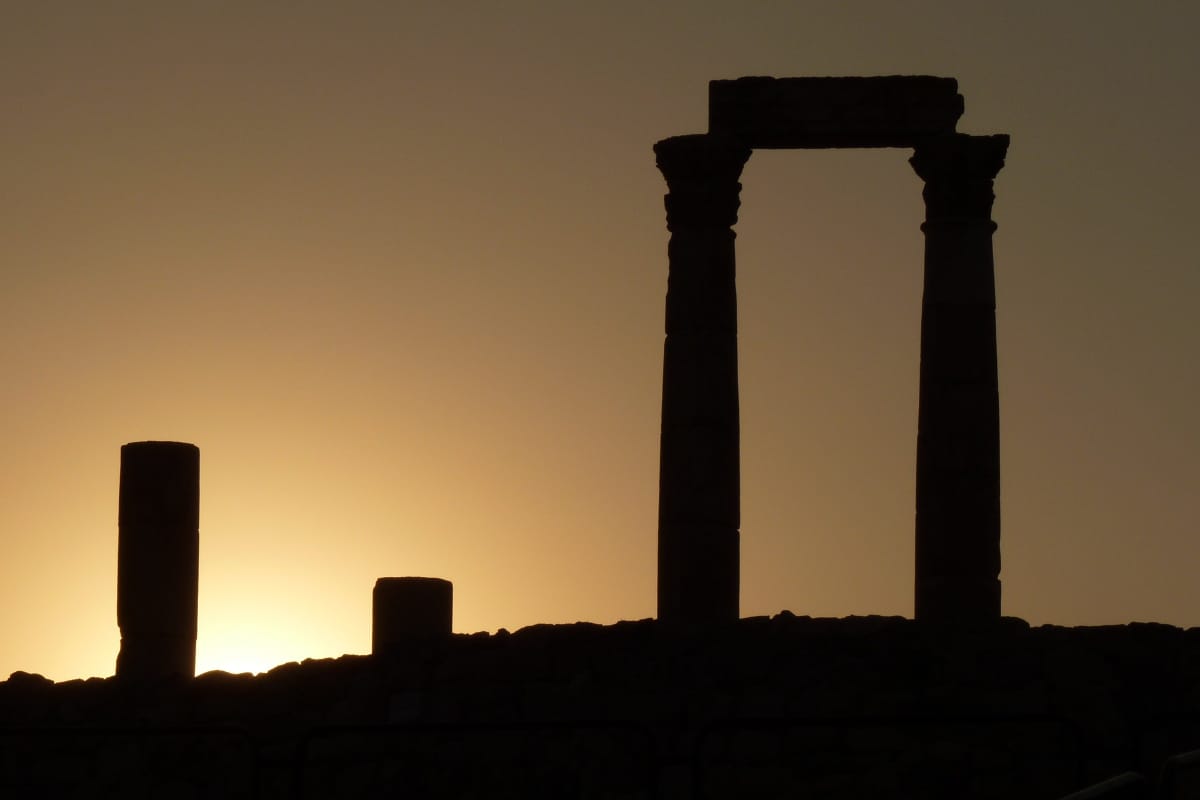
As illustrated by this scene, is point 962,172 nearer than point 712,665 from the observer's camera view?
No

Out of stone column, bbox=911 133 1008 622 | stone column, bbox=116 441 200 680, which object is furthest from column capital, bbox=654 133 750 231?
stone column, bbox=116 441 200 680

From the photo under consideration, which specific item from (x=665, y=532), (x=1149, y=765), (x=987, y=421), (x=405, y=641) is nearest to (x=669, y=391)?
(x=665, y=532)

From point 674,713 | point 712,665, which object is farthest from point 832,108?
point 674,713

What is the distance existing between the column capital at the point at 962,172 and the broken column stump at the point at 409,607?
10787 millimetres

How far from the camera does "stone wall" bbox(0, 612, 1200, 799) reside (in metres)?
31.4

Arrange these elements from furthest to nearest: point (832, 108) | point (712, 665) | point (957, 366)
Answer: point (832, 108) → point (957, 366) → point (712, 665)

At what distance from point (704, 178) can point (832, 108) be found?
2494mm

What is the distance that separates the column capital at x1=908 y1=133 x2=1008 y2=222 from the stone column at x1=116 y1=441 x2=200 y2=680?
13.5 m

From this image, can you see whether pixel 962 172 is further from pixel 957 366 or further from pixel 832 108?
pixel 957 366

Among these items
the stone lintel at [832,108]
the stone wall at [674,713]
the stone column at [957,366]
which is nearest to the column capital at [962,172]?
the stone column at [957,366]

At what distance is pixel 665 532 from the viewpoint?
41.9m

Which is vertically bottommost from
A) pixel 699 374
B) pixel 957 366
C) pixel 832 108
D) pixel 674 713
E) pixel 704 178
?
pixel 674 713

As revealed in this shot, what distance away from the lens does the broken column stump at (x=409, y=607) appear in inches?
1704

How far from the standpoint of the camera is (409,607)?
43.3 meters
